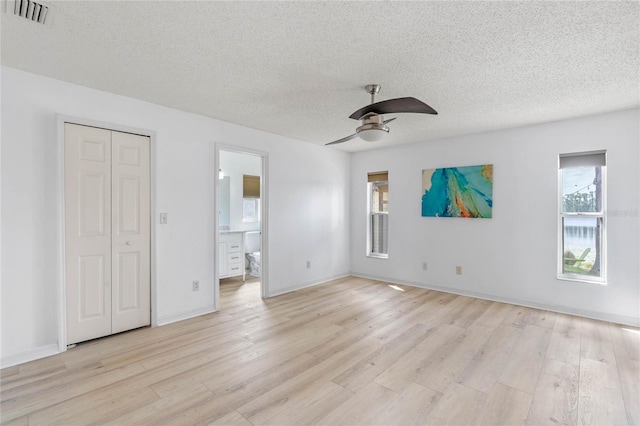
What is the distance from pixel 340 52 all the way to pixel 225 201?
4.62 meters

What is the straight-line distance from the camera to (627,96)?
3066 millimetres

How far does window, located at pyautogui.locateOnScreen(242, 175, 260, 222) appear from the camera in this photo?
6488 mm

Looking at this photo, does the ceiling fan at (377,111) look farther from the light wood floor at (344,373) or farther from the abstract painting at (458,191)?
the abstract painting at (458,191)

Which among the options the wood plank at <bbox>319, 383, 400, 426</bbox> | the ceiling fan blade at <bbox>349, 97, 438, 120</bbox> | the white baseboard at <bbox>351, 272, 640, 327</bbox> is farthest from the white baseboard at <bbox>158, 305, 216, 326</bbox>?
the white baseboard at <bbox>351, 272, 640, 327</bbox>

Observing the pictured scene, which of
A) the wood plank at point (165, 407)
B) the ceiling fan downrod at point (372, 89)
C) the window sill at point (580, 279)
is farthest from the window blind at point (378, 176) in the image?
the wood plank at point (165, 407)

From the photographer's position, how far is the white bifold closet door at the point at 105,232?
2.86m

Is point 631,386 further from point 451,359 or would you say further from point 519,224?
point 519,224

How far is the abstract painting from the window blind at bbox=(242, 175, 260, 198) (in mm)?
3545

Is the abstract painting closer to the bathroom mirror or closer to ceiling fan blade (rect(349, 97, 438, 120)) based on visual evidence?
ceiling fan blade (rect(349, 97, 438, 120))

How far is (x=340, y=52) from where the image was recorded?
225cm

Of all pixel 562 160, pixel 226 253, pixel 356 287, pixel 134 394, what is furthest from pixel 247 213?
pixel 562 160

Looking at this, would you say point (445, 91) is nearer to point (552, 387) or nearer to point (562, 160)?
point (562, 160)

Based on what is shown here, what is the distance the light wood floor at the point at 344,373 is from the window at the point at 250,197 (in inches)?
126

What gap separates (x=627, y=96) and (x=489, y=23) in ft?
7.77
